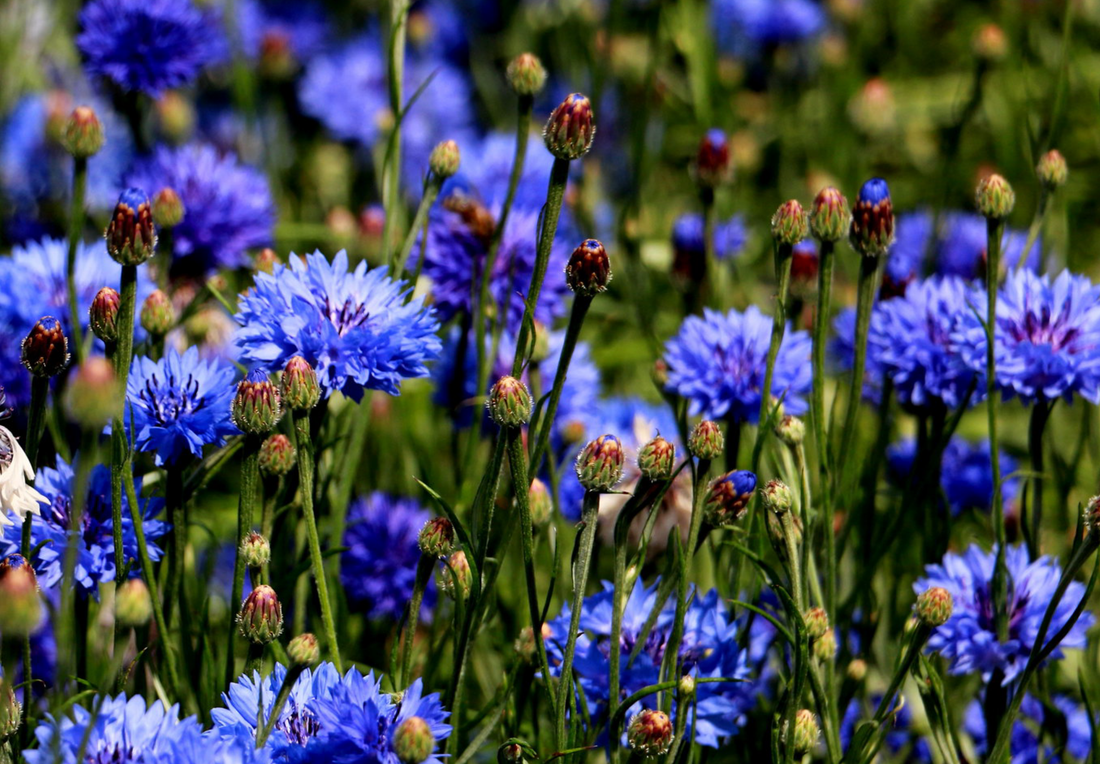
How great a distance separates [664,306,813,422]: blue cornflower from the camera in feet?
4.75

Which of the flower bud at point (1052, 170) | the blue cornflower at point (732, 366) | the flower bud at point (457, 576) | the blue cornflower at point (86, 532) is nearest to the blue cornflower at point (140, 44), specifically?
the blue cornflower at point (86, 532)

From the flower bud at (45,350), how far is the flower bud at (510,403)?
37cm

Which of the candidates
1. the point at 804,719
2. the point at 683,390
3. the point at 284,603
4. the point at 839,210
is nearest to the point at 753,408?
the point at 683,390

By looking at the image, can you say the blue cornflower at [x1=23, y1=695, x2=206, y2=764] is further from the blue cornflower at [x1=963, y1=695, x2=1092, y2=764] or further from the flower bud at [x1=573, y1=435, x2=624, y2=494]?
the blue cornflower at [x1=963, y1=695, x2=1092, y2=764]

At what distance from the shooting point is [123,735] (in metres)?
0.96

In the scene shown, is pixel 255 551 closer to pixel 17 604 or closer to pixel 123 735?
pixel 123 735

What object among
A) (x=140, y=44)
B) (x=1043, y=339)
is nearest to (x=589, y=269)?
(x=1043, y=339)

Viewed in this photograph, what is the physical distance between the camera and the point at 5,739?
0.96 m

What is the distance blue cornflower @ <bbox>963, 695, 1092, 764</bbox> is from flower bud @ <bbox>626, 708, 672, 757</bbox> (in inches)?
23.9

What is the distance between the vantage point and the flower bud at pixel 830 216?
4.04ft

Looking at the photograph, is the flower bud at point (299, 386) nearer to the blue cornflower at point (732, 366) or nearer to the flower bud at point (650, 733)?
the flower bud at point (650, 733)

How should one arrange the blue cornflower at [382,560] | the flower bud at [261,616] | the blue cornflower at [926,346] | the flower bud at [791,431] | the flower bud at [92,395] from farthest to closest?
the blue cornflower at [382,560]
the blue cornflower at [926,346]
the flower bud at [791,431]
the flower bud at [261,616]
the flower bud at [92,395]

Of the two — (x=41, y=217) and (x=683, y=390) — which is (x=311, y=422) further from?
(x=41, y=217)

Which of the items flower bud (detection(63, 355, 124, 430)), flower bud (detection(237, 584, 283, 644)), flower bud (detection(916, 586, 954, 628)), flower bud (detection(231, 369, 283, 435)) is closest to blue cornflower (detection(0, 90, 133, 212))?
flower bud (detection(231, 369, 283, 435))
